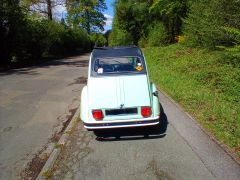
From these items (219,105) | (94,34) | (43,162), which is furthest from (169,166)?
(94,34)

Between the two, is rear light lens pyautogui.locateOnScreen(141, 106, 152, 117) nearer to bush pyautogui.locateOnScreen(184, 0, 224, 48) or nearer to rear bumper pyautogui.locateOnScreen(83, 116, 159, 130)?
rear bumper pyautogui.locateOnScreen(83, 116, 159, 130)

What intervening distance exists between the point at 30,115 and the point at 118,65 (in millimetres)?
3400

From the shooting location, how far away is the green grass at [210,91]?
6.39m

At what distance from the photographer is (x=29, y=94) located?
441 inches

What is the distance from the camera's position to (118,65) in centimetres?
705

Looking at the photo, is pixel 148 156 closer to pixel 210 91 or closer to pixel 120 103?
pixel 120 103

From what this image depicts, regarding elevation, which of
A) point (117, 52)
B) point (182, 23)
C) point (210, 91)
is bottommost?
point (210, 91)

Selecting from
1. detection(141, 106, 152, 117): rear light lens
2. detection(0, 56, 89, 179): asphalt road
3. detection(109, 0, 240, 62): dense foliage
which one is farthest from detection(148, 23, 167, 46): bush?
detection(141, 106, 152, 117): rear light lens

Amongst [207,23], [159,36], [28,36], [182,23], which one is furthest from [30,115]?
[159,36]

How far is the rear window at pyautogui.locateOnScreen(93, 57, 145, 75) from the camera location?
6.82 meters

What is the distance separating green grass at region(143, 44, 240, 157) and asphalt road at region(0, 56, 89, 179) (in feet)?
12.6

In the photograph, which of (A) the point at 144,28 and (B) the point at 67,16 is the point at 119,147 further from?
(B) the point at 67,16

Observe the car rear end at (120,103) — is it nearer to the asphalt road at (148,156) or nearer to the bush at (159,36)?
the asphalt road at (148,156)

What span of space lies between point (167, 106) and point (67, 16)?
4706 centimetres
